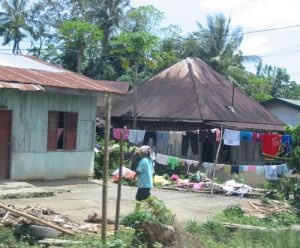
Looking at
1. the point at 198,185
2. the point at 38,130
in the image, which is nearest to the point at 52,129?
the point at 38,130

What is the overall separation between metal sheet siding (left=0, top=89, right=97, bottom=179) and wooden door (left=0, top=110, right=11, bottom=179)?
0.45 feet

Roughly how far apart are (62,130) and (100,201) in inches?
155

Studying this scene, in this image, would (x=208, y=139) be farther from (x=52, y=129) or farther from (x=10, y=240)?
(x=10, y=240)

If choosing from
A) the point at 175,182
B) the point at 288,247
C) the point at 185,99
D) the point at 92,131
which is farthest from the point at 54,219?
the point at 185,99

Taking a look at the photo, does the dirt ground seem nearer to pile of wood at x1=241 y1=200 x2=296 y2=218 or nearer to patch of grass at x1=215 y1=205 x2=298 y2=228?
patch of grass at x1=215 y1=205 x2=298 y2=228

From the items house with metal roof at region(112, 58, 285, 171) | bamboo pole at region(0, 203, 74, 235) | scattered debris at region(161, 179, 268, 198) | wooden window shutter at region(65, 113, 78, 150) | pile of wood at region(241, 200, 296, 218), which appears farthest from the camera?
house with metal roof at region(112, 58, 285, 171)

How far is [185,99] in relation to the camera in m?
22.7

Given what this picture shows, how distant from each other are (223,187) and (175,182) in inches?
93.0

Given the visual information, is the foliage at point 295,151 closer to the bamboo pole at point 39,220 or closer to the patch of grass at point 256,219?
the patch of grass at point 256,219

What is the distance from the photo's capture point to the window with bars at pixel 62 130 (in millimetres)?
15859

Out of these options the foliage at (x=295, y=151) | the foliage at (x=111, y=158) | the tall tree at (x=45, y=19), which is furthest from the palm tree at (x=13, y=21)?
the foliage at (x=295, y=151)

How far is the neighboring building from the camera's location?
32.0 metres

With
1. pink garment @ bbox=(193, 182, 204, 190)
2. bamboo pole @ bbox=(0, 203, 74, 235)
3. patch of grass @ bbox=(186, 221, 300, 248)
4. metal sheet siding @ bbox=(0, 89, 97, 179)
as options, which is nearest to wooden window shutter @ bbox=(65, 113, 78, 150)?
metal sheet siding @ bbox=(0, 89, 97, 179)

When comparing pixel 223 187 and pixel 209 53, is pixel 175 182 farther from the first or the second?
pixel 209 53
